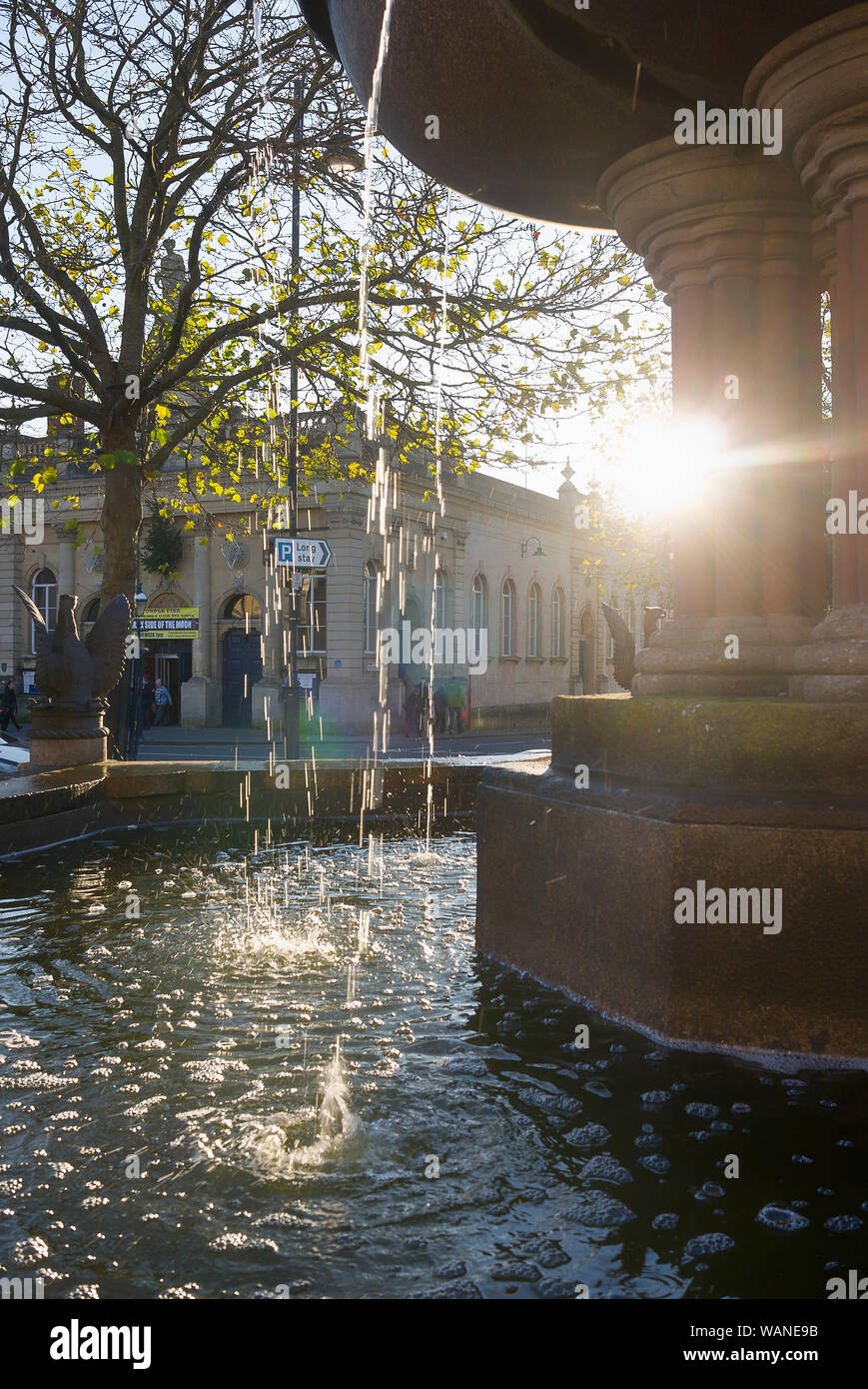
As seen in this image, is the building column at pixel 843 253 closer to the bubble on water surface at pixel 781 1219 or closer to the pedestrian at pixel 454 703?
the bubble on water surface at pixel 781 1219

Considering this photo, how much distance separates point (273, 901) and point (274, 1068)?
2.48 meters

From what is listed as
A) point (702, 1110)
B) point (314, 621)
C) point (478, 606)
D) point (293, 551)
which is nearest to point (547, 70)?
point (702, 1110)

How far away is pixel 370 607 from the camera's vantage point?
31.1 m

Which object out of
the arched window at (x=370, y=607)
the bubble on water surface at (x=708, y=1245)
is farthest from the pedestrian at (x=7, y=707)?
the bubble on water surface at (x=708, y=1245)

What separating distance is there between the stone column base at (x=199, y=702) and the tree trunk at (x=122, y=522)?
1949 cm

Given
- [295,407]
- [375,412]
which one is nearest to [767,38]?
[375,412]

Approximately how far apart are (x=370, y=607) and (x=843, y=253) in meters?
27.6

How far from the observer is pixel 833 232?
4.29 m

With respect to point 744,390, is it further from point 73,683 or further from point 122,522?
point 122,522

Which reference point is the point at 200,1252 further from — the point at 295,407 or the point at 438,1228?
the point at 295,407

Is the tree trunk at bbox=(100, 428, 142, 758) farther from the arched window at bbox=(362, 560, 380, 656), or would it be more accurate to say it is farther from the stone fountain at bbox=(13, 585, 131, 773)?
A: the arched window at bbox=(362, 560, 380, 656)

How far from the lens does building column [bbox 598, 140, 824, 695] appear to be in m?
4.34
